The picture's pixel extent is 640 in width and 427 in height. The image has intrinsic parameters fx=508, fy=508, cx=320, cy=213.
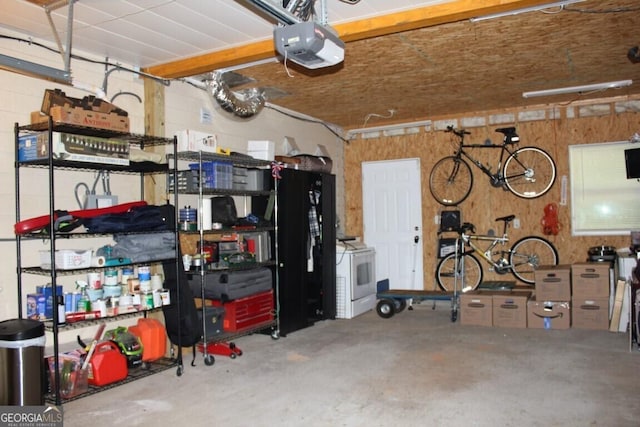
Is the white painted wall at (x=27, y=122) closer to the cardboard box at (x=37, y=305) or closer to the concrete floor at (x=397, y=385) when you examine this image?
the cardboard box at (x=37, y=305)

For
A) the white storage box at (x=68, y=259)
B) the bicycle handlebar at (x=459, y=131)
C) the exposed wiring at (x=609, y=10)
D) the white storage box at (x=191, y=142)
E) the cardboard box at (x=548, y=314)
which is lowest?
the cardboard box at (x=548, y=314)

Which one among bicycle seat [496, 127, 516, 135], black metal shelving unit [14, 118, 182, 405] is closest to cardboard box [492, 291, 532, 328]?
bicycle seat [496, 127, 516, 135]

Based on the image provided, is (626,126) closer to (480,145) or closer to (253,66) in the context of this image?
(480,145)

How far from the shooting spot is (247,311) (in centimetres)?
511

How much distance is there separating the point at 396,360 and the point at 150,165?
2.77 meters

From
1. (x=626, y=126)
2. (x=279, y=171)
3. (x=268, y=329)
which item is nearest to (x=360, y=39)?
(x=279, y=171)

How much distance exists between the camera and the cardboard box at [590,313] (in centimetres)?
563

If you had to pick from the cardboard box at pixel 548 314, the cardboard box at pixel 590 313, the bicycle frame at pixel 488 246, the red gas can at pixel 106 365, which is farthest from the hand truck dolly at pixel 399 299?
the red gas can at pixel 106 365

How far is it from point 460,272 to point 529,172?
1.70 metres

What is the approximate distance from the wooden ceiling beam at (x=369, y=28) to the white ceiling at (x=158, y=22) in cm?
5

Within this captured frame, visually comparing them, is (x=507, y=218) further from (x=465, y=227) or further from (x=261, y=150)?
(x=261, y=150)

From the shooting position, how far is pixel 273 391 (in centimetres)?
384

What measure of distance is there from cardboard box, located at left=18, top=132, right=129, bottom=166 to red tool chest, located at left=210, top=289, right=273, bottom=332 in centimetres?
177

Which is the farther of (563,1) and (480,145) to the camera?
(480,145)
